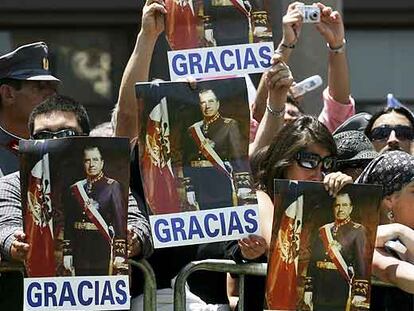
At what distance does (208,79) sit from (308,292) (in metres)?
0.88

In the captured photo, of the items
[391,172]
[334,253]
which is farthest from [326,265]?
[391,172]

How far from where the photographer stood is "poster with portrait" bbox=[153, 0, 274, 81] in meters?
5.71

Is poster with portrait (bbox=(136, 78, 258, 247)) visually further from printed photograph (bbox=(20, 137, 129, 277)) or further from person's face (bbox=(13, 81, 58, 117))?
person's face (bbox=(13, 81, 58, 117))

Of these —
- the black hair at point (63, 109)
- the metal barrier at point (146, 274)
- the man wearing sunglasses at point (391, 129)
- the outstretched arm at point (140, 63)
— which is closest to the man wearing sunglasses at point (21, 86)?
the outstretched arm at point (140, 63)

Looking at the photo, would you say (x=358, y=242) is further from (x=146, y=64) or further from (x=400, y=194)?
(x=146, y=64)

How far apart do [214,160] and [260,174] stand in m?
0.27

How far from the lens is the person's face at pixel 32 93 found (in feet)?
21.2

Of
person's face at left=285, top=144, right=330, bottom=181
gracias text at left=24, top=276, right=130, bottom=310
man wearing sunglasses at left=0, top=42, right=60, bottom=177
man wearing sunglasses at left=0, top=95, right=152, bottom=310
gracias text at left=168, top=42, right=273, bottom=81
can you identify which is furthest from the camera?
man wearing sunglasses at left=0, top=42, right=60, bottom=177

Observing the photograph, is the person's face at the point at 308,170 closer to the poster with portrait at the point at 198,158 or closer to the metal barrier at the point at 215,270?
the poster with portrait at the point at 198,158

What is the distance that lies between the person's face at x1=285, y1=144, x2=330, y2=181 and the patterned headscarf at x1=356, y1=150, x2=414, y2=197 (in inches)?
7.9

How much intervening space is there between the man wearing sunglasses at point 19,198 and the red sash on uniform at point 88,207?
4.8 inches

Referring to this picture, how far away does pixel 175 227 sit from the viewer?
5.38 m

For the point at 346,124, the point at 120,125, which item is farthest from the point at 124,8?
the point at 120,125

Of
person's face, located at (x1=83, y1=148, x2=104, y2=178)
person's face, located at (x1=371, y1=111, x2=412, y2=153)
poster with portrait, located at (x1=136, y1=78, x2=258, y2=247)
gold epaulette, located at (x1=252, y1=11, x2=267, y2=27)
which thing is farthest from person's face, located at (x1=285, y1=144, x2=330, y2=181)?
person's face, located at (x1=371, y1=111, x2=412, y2=153)
